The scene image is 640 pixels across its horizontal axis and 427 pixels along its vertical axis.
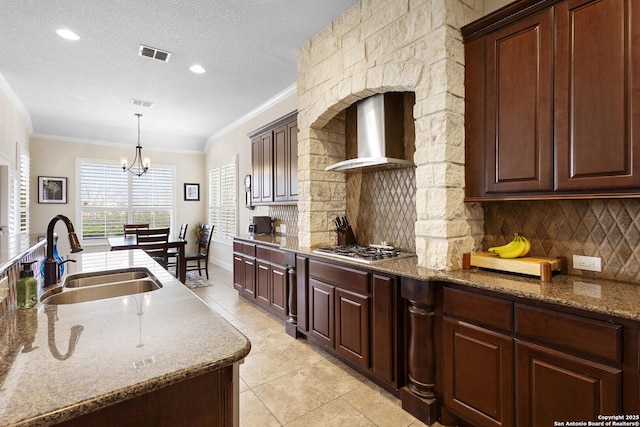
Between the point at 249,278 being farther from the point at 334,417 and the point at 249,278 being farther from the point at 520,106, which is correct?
the point at 520,106

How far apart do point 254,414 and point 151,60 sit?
3758 mm

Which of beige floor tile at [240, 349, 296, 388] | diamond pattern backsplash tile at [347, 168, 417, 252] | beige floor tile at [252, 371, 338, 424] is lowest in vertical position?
beige floor tile at [252, 371, 338, 424]

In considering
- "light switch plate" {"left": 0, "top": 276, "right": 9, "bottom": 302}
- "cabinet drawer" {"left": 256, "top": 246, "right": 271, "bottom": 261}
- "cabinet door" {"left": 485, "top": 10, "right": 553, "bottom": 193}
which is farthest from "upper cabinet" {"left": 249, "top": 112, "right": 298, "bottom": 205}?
"light switch plate" {"left": 0, "top": 276, "right": 9, "bottom": 302}

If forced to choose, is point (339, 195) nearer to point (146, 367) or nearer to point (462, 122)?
point (462, 122)

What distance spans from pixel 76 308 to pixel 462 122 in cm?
238

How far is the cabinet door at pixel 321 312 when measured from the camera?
2.73 meters

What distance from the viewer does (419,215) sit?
231 cm

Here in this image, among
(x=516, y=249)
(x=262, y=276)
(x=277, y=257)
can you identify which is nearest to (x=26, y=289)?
(x=277, y=257)

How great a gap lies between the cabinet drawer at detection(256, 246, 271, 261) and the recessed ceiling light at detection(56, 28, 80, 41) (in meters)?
2.84

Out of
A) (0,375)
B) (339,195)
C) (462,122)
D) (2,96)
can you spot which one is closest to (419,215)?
(462,122)

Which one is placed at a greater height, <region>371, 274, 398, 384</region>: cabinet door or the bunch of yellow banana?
the bunch of yellow banana

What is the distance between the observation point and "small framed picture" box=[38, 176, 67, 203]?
19.9 ft

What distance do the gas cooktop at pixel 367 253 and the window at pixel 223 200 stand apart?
3.64m

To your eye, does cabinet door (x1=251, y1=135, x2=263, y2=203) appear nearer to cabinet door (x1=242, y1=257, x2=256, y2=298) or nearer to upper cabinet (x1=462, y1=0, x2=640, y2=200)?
cabinet door (x1=242, y1=257, x2=256, y2=298)
